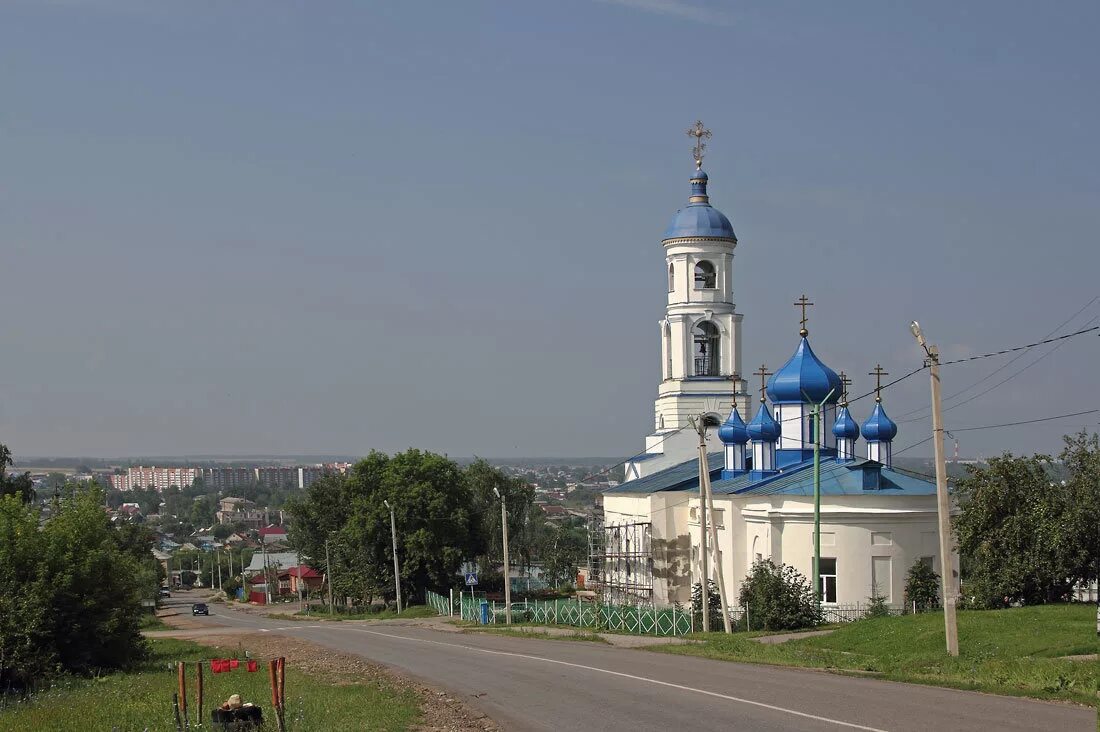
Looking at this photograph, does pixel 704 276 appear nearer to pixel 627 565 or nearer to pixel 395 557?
pixel 627 565

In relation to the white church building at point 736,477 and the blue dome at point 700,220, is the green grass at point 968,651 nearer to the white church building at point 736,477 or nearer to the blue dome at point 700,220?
the white church building at point 736,477

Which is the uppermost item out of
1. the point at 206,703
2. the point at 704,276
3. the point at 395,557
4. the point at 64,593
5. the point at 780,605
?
the point at 704,276

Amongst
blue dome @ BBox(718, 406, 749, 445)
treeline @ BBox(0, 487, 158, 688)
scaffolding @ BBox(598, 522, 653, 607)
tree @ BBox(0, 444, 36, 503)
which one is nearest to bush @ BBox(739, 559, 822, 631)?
blue dome @ BBox(718, 406, 749, 445)

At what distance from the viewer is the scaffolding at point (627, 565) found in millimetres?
49781

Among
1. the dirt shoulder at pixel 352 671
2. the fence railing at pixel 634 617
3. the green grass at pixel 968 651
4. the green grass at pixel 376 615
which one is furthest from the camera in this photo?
the green grass at pixel 376 615

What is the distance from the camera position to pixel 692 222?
53688 millimetres

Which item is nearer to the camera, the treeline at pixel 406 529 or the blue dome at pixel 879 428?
the blue dome at pixel 879 428

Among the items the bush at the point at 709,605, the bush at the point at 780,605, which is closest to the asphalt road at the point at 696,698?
the bush at the point at 780,605

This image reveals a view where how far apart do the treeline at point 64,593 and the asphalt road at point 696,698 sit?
24.3 feet

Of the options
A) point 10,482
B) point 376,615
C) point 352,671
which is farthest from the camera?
point 376,615

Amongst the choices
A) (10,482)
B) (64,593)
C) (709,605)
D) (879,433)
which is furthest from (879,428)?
(10,482)

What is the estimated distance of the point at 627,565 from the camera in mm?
51406

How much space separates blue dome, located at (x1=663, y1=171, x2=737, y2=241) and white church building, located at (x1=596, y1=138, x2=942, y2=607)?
5 cm

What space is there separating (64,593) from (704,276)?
104ft
